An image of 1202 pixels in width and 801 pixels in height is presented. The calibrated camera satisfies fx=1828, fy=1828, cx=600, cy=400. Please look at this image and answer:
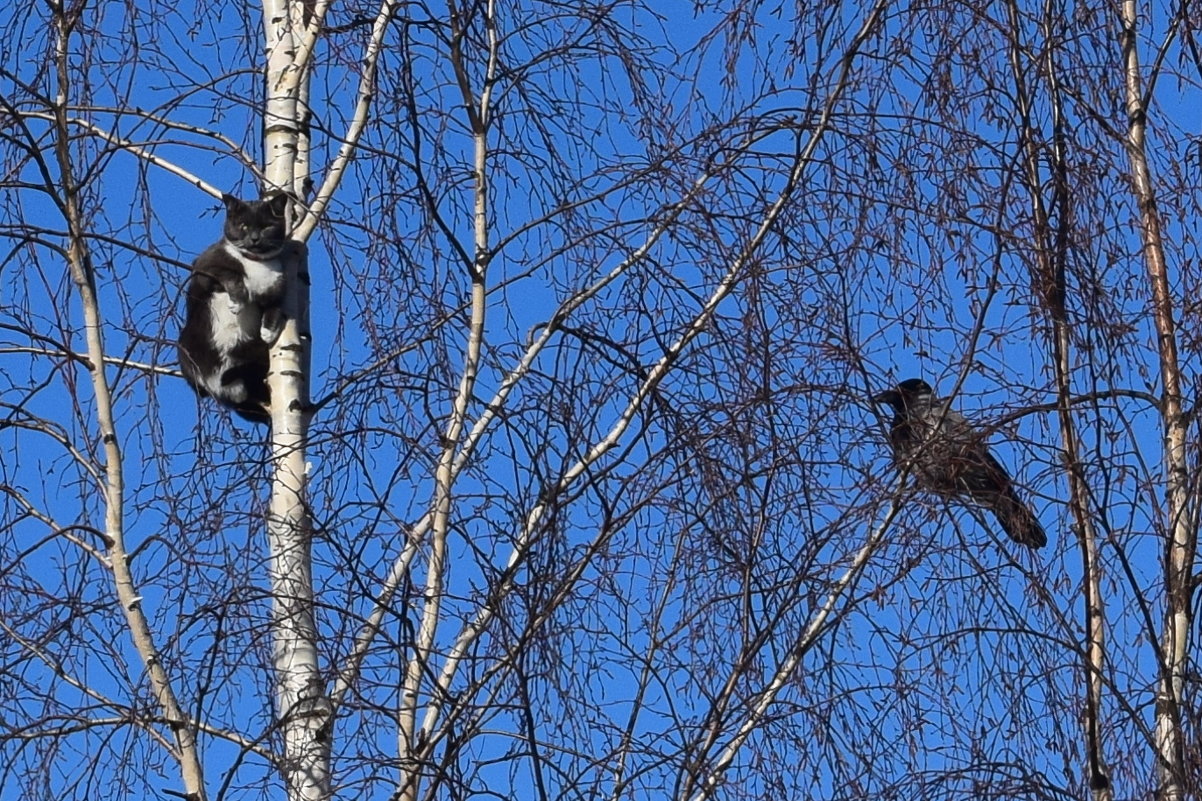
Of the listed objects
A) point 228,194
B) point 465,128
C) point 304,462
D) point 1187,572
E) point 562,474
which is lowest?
point 1187,572

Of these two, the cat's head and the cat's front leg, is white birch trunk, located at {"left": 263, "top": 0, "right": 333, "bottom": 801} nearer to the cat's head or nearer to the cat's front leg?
the cat's front leg

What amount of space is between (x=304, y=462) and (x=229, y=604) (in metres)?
0.93

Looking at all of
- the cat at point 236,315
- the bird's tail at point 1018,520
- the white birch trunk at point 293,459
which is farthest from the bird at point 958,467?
the cat at point 236,315

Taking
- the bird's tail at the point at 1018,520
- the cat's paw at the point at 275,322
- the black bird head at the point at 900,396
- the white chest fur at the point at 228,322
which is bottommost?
the bird's tail at the point at 1018,520

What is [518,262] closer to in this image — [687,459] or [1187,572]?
[687,459]

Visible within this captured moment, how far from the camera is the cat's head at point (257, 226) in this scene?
524 cm

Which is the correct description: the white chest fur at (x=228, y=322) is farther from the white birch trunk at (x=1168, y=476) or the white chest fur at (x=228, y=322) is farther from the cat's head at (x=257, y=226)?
the white birch trunk at (x=1168, y=476)

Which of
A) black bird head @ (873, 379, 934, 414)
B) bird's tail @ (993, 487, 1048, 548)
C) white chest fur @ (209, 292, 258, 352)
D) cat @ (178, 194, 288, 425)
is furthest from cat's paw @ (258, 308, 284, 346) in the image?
bird's tail @ (993, 487, 1048, 548)

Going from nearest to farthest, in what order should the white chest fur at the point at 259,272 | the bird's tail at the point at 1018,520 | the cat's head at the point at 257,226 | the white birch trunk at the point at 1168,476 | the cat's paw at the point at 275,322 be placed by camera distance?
the white birch trunk at the point at 1168,476 < the bird's tail at the point at 1018,520 < the cat's paw at the point at 275,322 < the cat's head at the point at 257,226 < the white chest fur at the point at 259,272

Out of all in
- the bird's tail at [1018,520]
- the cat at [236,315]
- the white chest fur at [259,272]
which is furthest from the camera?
the cat at [236,315]

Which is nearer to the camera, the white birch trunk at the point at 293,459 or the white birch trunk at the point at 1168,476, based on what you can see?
the white birch trunk at the point at 1168,476

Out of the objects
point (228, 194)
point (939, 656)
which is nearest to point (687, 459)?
point (939, 656)

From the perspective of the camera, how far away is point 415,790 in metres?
3.59

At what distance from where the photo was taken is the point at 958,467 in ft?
12.6
